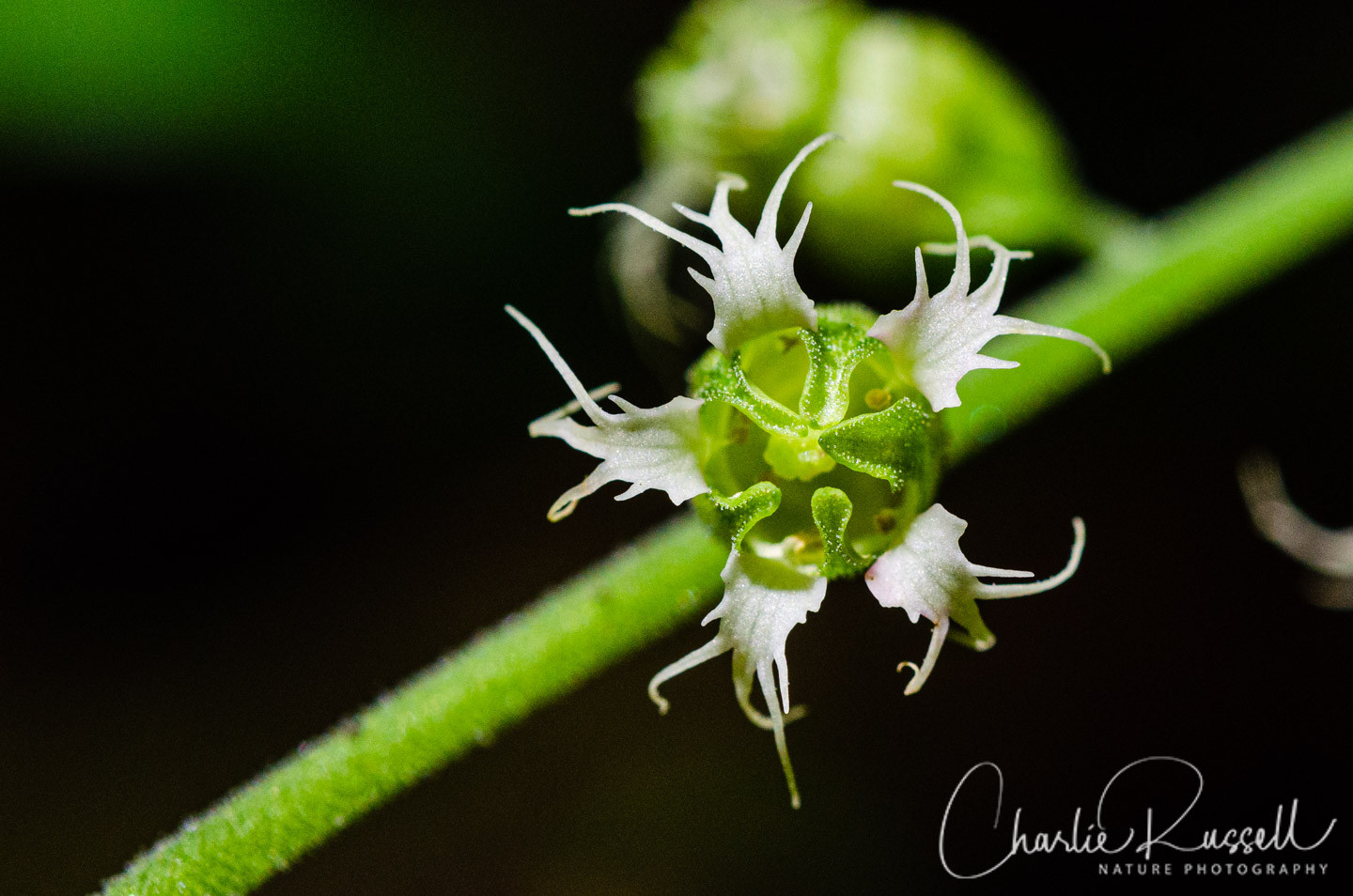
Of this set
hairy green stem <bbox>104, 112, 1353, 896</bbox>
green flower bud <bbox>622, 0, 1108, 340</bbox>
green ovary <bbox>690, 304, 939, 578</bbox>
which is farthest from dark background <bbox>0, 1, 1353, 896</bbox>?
green ovary <bbox>690, 304, 939, 578</bbox>

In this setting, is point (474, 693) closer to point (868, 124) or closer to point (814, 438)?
point (814, 438)

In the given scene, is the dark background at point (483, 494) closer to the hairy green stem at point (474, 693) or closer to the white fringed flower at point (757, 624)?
the hairy green stem at point (474, 693)

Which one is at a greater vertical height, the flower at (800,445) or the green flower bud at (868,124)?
the green flower bud at (868,124)

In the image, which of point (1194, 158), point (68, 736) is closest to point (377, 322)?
point (68, 736)

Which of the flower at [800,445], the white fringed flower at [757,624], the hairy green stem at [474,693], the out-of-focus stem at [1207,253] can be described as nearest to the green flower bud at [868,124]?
the out-of-focus stem at [1207,253]

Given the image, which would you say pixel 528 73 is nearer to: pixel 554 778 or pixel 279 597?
pixel 279 597

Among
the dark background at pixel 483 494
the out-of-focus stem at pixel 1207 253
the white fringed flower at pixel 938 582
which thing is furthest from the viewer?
the dark background at pixel 483 494

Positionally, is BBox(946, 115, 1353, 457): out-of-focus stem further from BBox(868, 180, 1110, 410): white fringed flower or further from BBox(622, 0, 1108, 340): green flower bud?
BBox(868, 180, 1110, 410): white fringed flower
